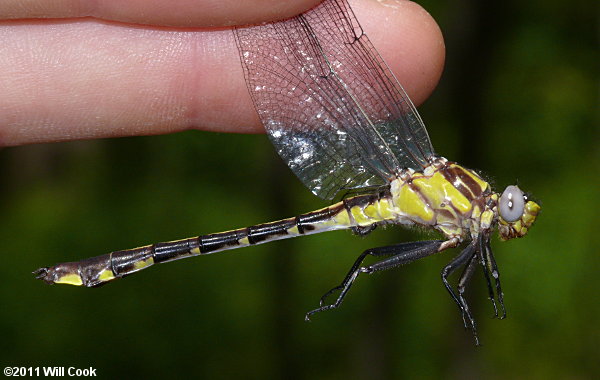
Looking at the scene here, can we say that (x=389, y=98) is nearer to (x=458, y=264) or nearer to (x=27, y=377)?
(x=458, y=264)

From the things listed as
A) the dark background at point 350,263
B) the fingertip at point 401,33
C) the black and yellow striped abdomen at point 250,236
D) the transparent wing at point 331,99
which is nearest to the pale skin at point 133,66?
the fingertip at point 401,33

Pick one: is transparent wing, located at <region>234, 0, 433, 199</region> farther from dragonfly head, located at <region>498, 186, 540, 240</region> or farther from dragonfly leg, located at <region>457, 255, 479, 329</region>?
dragonfly leg, located at <region>457, 255, 479, 329</region>

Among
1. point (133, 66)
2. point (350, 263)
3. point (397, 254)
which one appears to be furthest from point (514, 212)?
point (350, 263)

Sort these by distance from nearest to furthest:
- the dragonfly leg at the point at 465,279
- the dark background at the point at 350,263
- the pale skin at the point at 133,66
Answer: the dragonfly leg at the point at 465,279 → the pale skin at the point at 133,66 → the dark background at the point at 350,263

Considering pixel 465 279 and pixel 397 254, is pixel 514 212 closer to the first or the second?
pixel 465 279

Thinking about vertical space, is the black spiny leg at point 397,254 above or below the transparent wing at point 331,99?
below

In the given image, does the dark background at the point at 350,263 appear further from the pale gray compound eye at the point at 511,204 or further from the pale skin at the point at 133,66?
the pale gray compound eye at the point at 511,204

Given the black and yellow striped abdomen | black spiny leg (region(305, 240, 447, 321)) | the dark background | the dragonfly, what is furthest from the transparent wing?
the dark background
